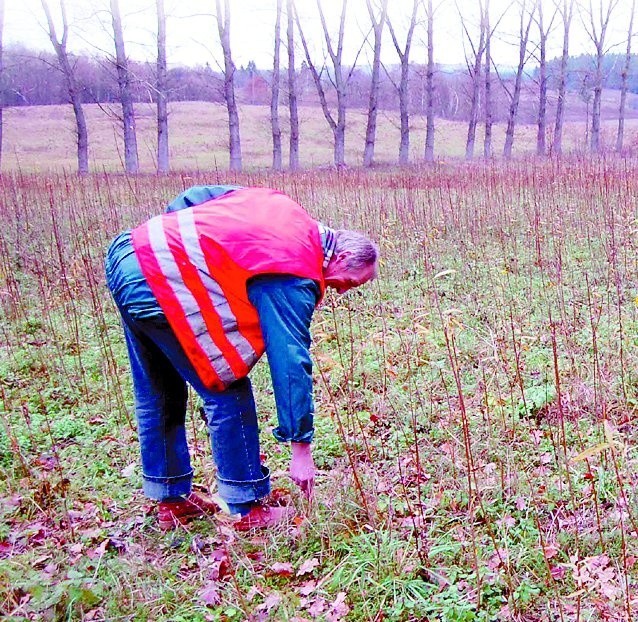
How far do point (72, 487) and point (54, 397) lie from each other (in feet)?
4.24

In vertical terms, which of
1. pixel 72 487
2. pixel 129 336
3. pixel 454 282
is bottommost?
pixel 72 487

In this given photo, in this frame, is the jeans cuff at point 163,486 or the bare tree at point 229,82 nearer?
the jeans cuff at point 163,486

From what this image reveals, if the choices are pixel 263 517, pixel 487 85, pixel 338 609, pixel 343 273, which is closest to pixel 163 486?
pixel 263 517

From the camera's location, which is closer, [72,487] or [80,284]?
[72,487]

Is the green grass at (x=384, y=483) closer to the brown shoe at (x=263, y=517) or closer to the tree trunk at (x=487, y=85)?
the brown shoe at (x=263, y=517)

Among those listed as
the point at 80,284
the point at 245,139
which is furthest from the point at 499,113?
the point at 80,284

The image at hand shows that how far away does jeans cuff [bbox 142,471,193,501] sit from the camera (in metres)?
2.83

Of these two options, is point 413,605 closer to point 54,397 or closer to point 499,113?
point 54,397

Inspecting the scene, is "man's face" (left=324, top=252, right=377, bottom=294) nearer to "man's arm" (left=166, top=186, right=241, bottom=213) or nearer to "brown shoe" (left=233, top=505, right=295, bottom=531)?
"man's arm" (left=166, top=186, right=241, bottom=213)

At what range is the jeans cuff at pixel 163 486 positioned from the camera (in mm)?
2830

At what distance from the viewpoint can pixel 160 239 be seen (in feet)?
7.80

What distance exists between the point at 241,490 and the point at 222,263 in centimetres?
103

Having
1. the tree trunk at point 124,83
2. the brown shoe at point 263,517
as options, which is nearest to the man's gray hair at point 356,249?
the brown shoe at point 263,517

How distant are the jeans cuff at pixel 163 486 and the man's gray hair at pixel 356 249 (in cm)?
130
